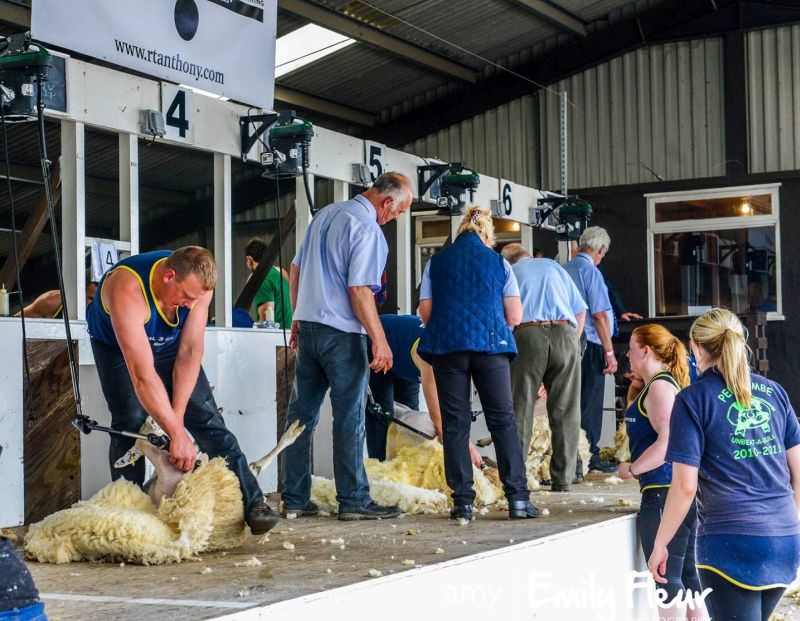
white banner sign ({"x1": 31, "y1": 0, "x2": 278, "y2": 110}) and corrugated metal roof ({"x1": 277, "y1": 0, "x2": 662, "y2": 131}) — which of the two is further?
corrugated metal roof ({"x1": 277, "y1": 0, "x2": 662, "y2": 131})

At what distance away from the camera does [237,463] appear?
14.7 feet

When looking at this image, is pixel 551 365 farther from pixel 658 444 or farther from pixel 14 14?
pixel 14 14

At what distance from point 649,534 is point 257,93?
3.33 metres

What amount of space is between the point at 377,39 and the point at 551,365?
7120 millimetres

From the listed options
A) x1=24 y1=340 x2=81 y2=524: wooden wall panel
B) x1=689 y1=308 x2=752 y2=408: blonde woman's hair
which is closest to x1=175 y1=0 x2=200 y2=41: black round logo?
x1=24 y1=340 x2=81 y2=524: wooden wall panel

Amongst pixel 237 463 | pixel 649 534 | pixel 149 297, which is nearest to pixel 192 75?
pixel 149 297

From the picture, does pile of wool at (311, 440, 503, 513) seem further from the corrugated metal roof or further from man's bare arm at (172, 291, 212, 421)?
the corrugated metal roof

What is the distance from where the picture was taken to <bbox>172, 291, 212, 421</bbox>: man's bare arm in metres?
4.45

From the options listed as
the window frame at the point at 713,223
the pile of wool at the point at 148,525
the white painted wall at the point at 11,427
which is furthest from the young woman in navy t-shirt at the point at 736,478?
the window frame at the point at 713,223

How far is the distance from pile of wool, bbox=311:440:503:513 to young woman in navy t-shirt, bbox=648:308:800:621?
211 centimetres

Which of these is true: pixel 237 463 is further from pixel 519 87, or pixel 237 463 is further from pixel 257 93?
pixel 519 87

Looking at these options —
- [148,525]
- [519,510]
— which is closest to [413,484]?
[519,510]

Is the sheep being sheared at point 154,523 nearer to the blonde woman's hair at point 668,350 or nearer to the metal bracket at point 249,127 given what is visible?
the blonde woman's hair at point 668,350

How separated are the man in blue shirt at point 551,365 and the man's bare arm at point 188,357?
2.53 meters
